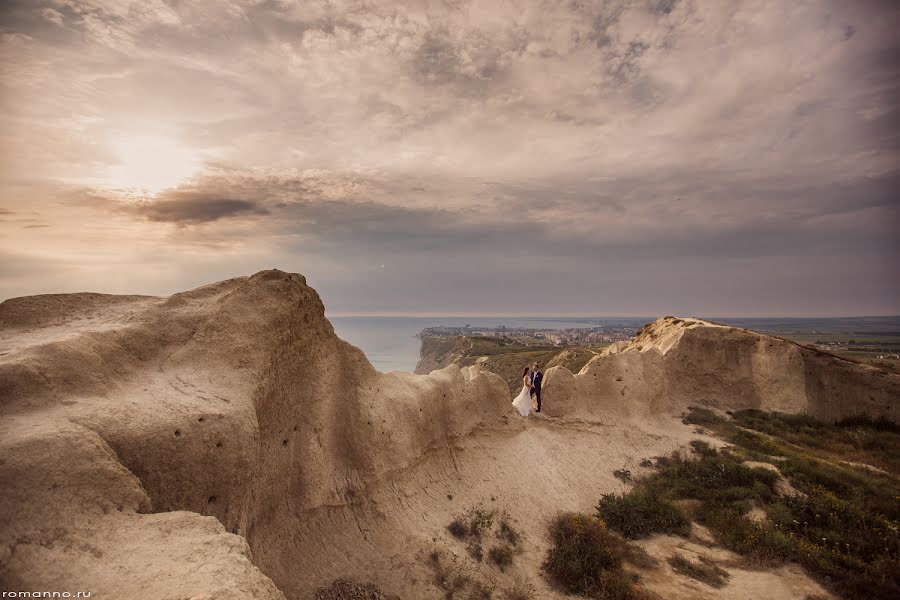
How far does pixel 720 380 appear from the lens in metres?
19.7

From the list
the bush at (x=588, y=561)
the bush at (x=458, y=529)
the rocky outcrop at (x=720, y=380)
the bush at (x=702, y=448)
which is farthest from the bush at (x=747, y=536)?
the bush at (x=458, y=529)

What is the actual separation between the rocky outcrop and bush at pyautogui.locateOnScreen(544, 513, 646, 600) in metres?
5.87

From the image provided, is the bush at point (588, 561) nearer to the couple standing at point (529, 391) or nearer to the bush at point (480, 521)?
the bush at point (480, 521)

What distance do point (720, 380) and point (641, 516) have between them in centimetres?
1230

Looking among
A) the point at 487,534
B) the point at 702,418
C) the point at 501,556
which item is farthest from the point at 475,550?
the point at 702,418

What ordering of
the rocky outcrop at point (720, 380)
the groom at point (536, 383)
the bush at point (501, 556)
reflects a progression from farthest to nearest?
the rocky outcrop at point (720, 380)
the groom at point (536, 383)
the bush at point (501, 556)

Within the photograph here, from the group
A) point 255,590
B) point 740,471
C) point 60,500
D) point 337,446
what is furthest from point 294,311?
point 740,471

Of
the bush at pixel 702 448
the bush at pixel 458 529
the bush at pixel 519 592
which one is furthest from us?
the bush at pixel 702 448

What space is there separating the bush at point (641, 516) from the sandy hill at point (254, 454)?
94cm

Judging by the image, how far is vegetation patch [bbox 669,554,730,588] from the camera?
8.47m

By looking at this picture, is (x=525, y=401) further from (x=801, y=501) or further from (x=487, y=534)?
(x=801, y=501)

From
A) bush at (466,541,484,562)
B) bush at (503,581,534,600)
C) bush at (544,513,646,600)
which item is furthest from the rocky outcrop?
bush at (503,581,534,600)

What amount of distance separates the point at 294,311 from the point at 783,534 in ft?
41.4

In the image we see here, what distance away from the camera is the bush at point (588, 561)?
8.11 meters
